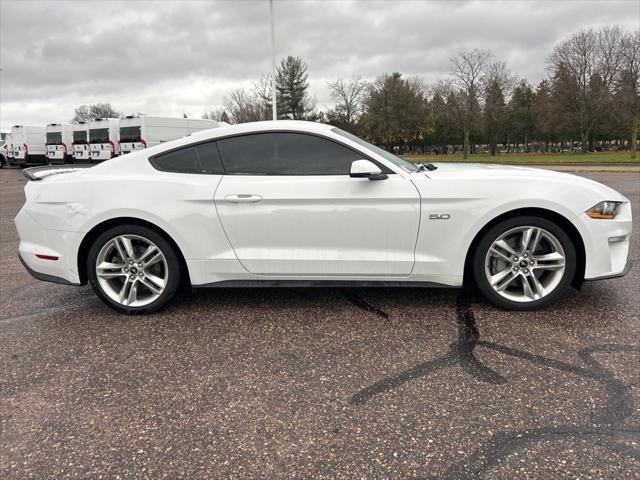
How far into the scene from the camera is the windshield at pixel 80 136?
81.1ft

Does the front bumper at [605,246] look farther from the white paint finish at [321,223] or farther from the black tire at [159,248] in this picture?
the black tire at [159,248]

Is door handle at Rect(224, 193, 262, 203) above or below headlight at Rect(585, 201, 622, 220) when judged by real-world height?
above

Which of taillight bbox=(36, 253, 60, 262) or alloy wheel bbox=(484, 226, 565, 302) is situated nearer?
alloy wheel bbox=(484, 226, 565, 302)

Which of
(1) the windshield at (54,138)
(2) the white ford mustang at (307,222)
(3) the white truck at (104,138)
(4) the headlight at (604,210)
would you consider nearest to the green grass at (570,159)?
(3) the white truck at (104,138)

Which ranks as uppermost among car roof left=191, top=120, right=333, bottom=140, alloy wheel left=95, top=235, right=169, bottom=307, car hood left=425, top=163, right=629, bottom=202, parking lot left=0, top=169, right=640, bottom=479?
car roof left=191, top=120, right=333, bottom=140

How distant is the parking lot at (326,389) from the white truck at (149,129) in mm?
20267

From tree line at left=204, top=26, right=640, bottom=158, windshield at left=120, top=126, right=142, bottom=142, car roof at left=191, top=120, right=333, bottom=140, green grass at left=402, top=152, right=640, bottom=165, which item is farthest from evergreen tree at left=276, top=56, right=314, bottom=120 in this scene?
car roof at left=191, top=120, right=333, bottom=140

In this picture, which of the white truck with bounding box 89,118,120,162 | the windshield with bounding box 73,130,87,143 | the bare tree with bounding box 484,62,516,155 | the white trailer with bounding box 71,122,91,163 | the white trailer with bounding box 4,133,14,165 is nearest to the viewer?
the white truck with bounding box 89,118,120,162

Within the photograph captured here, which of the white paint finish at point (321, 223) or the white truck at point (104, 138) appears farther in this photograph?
the white truck at point (104, 138)

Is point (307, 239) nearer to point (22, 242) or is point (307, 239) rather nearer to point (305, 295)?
point (305, 295)

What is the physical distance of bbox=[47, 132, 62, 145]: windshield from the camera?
86.6 feet

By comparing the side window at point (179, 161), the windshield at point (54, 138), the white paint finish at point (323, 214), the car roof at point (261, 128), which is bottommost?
the white paint finish at point (323, 214)

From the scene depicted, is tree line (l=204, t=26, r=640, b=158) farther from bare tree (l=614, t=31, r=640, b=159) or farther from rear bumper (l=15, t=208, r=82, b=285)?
rear bumper (l=15, t=208, r=82, b=285)

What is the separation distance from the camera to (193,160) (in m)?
3.45
